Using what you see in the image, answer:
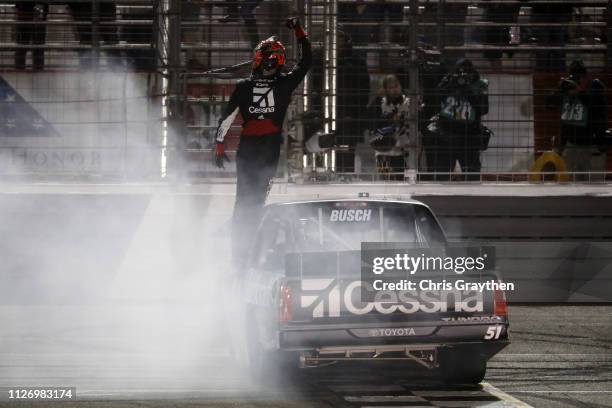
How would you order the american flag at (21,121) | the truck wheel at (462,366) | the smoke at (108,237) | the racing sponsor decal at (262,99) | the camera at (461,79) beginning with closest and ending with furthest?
the truck wheel at (462,366) → the racing sponsor decal at (262,99) → the smoke at (108,237) → the american flag at (21,121) → the camera at (461,79)

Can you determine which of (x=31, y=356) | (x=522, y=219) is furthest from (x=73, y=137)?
(x=522, y=219)

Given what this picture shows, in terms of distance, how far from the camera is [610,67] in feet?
45.2

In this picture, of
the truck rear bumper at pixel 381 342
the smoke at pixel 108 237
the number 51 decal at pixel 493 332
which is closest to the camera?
the truck rear bumper at pixel 381 342

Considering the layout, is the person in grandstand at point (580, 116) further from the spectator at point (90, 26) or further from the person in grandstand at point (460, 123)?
the spectator at point (90, 26)

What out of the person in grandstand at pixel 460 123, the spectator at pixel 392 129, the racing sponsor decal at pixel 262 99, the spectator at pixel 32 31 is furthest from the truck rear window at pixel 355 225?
the spectator at pixel 32 31

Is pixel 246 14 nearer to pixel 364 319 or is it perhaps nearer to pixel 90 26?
pixel 90 26

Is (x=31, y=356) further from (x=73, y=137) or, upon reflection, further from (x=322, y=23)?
(x=322, y=23)

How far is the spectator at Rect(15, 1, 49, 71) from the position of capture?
13.5 meters

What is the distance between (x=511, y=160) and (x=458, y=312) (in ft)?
19.1

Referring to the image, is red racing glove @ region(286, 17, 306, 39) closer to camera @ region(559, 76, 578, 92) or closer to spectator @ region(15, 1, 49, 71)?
spectator @ region(15, 1, 49, 71)

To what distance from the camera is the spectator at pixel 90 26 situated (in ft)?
43.6

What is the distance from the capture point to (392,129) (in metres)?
13.7

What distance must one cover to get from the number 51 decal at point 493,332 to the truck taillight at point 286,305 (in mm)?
1224

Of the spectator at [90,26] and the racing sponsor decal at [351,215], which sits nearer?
the racing sponsor decal at [351,215]
